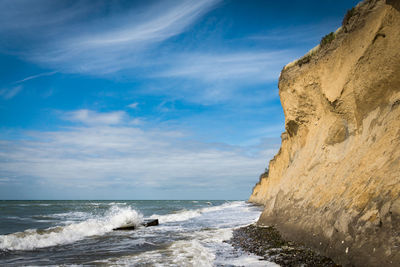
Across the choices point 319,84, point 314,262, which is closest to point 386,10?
point 319,84

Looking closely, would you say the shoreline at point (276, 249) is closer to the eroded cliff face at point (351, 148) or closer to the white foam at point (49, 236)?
the eroded cliff face at point (351, 148)

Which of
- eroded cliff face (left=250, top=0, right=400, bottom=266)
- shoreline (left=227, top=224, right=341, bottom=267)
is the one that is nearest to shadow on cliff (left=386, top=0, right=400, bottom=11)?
eroded cliff face (left=250, top=0, right=400, bottom=266)

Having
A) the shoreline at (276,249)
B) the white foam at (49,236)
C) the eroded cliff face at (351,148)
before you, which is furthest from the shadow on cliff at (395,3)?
the white foam at (49,236)

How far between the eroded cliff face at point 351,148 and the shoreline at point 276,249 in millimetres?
278

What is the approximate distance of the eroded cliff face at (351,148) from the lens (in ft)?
18.5

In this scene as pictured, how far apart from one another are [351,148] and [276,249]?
401 cm

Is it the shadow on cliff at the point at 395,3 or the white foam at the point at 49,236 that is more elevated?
the shadow on cliff at the point at 395,3

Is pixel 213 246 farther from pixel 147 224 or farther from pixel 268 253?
pixel 147 224

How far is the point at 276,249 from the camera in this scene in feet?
26.3

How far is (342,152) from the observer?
30.5 feet

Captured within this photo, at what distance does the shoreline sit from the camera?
21.2ft

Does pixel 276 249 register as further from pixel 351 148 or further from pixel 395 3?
pixel 395 3

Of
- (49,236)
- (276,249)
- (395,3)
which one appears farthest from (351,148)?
(49,236)

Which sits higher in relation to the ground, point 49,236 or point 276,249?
point 276,249
